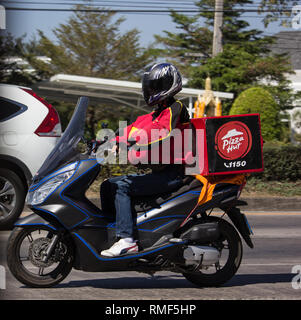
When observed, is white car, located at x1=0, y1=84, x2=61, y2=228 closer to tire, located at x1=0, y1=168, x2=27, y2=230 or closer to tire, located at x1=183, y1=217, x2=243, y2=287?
tire, located at x1=0, y1=168, x2=27, y2=230

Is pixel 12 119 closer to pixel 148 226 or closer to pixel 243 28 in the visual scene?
pixel 148 226

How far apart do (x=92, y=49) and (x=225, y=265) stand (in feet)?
89.3

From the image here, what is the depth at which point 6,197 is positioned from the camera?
8.41 metres

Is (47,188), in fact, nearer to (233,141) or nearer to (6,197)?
(233,141)

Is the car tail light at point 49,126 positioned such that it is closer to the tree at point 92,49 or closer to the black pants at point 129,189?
the black pants at point 129,189

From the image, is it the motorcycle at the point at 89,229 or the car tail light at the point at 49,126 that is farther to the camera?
the car tail light at the point at 49,126

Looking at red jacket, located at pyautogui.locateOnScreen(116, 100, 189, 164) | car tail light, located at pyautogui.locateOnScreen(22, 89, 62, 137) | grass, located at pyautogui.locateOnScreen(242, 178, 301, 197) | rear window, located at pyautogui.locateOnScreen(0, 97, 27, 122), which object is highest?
rear window, located at pyautogui.locateOnScreen(0, 97, 27, 122)

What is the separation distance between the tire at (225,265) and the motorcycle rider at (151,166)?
1.89ft

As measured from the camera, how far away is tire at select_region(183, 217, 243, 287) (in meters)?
5.39

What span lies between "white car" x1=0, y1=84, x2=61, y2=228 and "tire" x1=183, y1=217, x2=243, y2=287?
3.75 meters

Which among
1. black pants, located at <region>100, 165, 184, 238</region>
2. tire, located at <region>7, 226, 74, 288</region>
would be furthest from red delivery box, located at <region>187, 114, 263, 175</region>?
tire, located at <region>7, 226, 74, 288</region>

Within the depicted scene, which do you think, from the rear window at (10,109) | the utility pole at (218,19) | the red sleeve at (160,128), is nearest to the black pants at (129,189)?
the red sleeve at (160,128)

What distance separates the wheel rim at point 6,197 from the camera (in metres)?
8.29
